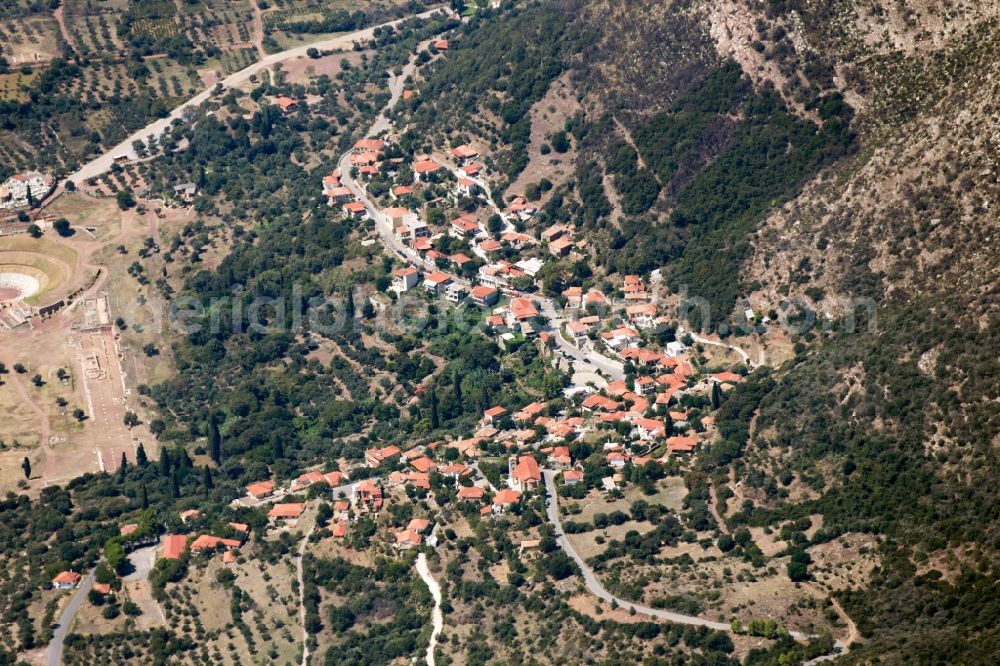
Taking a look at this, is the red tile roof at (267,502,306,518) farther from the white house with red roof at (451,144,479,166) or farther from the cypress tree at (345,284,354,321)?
the white house with red roof at (451,144,479,166)

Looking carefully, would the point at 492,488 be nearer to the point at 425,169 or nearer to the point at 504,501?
the point at 504,501

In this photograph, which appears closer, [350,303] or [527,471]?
[527,471]

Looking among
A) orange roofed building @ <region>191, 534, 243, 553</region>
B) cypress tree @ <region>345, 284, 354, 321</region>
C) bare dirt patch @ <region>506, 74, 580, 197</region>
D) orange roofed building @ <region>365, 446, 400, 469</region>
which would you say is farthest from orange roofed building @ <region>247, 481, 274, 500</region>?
bare dirt patch @ <region>506, 74, 580, 197</region>

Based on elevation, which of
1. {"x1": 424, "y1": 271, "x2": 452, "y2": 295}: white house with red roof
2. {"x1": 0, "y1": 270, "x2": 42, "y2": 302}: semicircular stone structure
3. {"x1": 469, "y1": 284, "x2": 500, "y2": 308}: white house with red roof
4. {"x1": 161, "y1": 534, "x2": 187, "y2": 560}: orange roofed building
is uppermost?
{"x1": 0, "y1": 270, "x2": 42, "y2": 302}: semicircular stone structure

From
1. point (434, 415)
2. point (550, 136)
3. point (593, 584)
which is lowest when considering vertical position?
point (593, 584)

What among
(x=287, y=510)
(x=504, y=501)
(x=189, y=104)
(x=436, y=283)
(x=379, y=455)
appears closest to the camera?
(x=504, y=501)

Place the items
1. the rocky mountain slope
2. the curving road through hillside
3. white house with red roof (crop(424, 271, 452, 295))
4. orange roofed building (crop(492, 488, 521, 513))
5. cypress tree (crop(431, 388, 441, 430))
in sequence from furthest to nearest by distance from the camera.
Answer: white house with red roof (crop(424, 271, 452, 295)) < cypress tree (crop(431, 388, 441, 430)) < orange roofed building (crop(492, 488, 521, 513)) < the rocky mountain slope < the curving road through hillside

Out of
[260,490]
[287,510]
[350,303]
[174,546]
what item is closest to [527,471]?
[287,510]

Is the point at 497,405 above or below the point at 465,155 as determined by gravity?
below

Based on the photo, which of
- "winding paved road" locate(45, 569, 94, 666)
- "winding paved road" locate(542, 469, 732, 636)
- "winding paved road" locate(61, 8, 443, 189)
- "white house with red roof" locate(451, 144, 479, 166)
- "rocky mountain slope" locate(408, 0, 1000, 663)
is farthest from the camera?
"winding paved road" locate(61, 8, 443, 189)

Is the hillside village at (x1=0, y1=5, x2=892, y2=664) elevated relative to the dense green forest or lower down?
lower down
